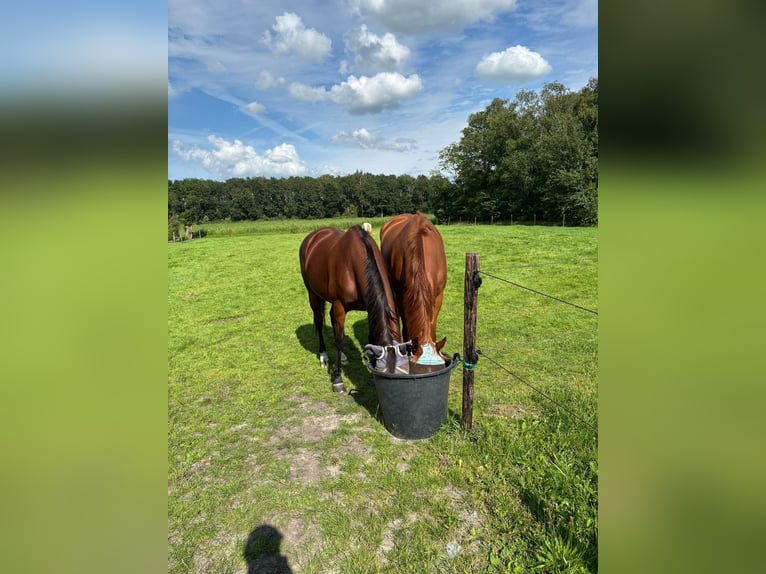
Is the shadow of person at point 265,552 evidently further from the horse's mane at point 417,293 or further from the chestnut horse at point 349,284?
the horse's mane at point 417,293

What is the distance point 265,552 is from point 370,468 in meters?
1.01

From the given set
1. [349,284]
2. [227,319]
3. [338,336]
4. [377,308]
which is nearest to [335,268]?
[349,284]

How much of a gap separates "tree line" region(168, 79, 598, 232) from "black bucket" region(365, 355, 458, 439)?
53.2 feet

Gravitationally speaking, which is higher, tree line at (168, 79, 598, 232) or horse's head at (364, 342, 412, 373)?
tree line at (168, 79, 598, 232)

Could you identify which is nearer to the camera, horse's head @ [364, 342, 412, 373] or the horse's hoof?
horse's head @ [364, 342, 412, 373]

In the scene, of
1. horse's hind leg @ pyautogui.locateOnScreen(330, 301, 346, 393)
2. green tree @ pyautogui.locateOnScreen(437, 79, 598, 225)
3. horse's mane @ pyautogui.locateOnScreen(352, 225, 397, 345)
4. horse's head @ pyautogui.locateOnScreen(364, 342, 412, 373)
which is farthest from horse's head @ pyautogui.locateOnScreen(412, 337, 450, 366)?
green tree @ pyautogui.locateOnScreen(437, 79, 598, 225)

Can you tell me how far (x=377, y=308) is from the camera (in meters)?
3.88

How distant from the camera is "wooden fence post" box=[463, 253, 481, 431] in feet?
11.3

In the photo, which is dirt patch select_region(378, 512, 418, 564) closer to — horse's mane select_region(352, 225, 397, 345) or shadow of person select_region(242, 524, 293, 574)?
shadow of person select_region(242, 524, 293, 574)

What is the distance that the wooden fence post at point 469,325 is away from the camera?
345 cm

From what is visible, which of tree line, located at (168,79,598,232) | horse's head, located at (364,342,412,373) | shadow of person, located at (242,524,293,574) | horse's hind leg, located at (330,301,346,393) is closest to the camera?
shadow of person, located at (242,524,293,574)
